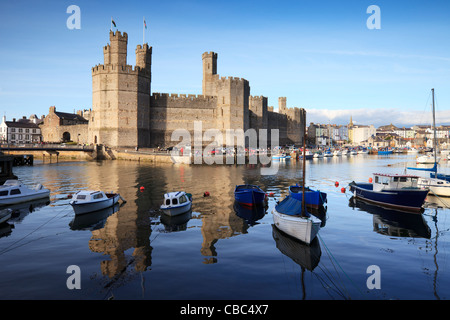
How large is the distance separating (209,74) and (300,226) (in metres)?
66.6

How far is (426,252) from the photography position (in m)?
13.2

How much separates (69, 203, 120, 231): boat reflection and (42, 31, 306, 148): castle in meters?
→ 44.3

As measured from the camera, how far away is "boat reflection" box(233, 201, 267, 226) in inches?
726

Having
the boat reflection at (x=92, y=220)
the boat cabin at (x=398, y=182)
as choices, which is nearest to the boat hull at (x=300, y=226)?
the boat reflection at (x=92, y=220)

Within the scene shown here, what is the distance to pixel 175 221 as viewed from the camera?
57.5ft

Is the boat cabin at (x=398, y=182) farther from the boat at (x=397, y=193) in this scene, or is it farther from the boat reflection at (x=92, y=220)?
the boat reflection at (x=92, y=220)

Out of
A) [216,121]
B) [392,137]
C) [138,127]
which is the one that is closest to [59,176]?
[138,127]

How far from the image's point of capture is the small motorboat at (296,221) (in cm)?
1348

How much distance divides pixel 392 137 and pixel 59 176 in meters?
192

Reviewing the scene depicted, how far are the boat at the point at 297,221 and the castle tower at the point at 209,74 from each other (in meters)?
63.1

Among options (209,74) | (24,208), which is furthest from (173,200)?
(209,74)

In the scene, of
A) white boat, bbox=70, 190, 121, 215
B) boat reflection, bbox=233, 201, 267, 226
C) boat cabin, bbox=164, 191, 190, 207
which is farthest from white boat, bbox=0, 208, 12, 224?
boat reflection, bbox=233, 201, 267, 226

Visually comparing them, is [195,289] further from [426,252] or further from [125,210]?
[125,210]
